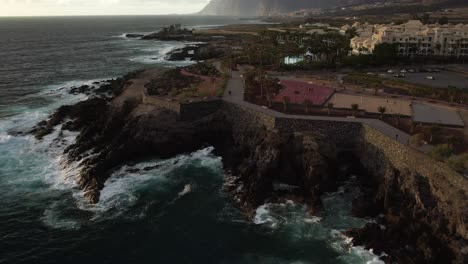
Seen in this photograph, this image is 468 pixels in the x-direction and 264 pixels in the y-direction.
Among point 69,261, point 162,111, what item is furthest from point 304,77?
point 69,261

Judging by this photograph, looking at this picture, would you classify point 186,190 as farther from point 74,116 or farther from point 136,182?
point 74,116

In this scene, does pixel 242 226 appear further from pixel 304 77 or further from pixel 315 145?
pixel 304 77

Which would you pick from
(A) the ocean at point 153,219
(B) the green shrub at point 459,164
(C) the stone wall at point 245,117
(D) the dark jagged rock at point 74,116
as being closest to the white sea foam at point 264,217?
(A) the ocean at point 153,219

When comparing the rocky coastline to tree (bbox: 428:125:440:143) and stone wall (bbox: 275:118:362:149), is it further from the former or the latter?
tree (bbox: 428:125:440:143)

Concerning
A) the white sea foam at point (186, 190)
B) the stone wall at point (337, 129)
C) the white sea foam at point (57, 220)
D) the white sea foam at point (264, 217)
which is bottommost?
the white sea foam at point (57, 220)

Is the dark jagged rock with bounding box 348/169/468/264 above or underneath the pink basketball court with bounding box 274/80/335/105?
underneath

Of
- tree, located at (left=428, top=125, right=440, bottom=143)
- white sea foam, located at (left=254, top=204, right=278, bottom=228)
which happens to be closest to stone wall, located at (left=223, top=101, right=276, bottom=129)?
white sea foam, located at (left=254, top=204, right=278, bottom=228)

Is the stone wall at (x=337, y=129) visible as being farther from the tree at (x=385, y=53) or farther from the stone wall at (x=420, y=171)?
the tree at (x=385, y=53)

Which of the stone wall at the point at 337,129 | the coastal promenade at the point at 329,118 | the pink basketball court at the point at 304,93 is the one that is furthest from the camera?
the pink basketball court at the point at 304,93
